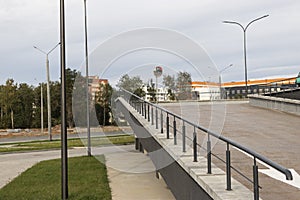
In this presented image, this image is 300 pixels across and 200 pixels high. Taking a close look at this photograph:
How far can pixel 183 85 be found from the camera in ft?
82.1

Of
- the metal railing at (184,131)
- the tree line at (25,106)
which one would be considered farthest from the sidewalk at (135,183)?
the tree line at (25,106)

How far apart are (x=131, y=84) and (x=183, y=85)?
295 cm

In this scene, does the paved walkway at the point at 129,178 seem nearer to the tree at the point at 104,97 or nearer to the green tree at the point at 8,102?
the tree at the point at 104,97

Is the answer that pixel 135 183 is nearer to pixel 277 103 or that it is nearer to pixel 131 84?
pixel 131 84

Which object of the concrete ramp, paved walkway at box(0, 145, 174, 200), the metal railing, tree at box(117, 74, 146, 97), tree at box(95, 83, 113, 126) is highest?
tree at box(117, 74, 146, 97)

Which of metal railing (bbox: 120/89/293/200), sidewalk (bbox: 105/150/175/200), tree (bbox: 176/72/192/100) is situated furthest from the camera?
tree (bbox: 176/72/192/100)

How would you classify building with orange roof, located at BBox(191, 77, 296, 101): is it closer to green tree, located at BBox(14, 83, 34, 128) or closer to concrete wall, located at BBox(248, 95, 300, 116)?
concrete wall, located at BBox(248, 95, 300, 116)

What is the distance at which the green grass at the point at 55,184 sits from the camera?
15969 mm

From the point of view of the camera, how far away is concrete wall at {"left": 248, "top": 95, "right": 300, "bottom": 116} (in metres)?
23.0

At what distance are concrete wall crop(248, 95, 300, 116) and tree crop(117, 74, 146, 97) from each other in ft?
24.4

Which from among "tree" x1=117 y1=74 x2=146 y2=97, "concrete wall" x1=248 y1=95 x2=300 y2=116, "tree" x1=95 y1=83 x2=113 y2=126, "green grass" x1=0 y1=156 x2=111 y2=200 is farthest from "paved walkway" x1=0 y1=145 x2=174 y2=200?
"concrete wall" x1=248 y1=95 x2=300 y2=116

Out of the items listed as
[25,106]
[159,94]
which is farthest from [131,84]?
[25,106]

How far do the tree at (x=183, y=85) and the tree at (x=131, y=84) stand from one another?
2.08 m

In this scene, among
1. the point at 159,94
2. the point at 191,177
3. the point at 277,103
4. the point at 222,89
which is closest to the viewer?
the point at 191,177
